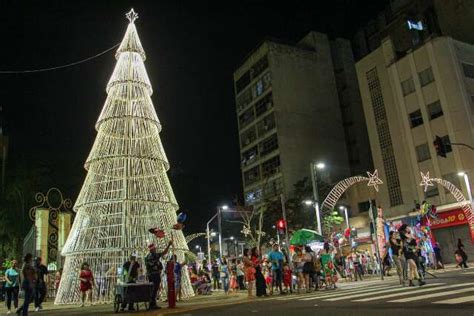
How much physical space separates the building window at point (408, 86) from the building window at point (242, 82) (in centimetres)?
3128

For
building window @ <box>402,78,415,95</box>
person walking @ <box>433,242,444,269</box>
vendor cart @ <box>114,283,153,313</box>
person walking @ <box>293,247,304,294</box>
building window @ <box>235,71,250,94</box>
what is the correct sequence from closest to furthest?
vendor cart @ <box>114,283,153,313</box> < person walking @ <box>293,247,304,294</box> < person walking @ <box>433,242,444,269</box> < building window @ <box>402,78,415,95</box> < building window @ <box>235,71,250,94</box>

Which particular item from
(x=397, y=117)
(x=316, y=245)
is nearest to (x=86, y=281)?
(x=316, y=245)

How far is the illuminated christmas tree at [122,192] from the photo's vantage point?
18.6 m

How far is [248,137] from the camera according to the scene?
70.5 m

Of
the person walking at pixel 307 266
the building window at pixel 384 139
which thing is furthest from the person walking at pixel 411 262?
the building window at pixel 384 139

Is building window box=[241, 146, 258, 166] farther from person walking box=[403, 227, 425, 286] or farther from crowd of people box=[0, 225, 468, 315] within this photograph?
person walking box=[403, 227, 425, 286]

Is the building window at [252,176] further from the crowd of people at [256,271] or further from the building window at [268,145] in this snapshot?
the crowd of people at [256,271]

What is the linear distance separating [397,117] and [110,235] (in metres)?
34.0

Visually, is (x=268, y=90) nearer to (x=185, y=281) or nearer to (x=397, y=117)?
(x=397, y=117)

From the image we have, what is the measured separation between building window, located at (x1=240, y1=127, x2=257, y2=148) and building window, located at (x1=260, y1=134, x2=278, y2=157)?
9.86ft

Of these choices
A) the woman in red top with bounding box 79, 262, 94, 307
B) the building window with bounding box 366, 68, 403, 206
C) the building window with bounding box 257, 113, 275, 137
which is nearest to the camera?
the woman in red top with bounding box 79, 262, 94, 307

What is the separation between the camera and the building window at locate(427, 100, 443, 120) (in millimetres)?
40156

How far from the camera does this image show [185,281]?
20.4 metres

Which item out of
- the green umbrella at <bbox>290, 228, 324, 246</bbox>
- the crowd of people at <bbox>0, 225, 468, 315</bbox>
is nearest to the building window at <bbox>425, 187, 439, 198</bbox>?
the crowd of people at <bbox>0, 225, 468, 315</bbox>
